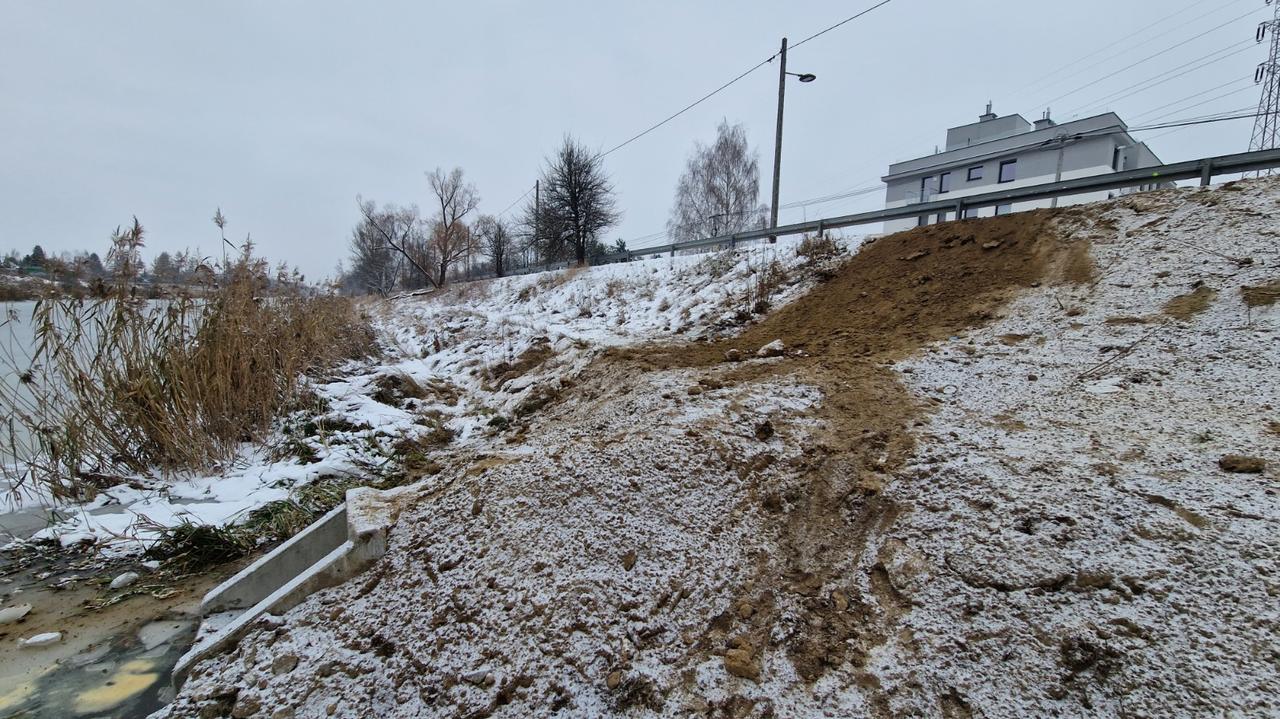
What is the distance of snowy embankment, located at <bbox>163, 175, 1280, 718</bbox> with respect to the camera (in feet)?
5.91

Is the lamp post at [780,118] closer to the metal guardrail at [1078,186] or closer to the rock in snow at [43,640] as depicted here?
the metal guardrail at [1078,186]

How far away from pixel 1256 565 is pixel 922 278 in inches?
206

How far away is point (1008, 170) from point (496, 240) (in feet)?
103

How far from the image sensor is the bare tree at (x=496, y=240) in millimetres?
36750

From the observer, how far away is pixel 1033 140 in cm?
2703

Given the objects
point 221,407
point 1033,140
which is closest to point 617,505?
point 221,407

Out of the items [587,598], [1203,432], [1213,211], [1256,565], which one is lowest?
[587,598]

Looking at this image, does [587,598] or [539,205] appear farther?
[539,205]

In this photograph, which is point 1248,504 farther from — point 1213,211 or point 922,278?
point 1213,211

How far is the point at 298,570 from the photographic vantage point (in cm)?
317

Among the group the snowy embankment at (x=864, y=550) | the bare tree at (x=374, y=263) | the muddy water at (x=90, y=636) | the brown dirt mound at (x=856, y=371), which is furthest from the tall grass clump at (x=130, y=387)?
the bare tree at (x=374, y=263)

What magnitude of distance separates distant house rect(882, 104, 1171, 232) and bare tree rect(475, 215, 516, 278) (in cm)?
2538

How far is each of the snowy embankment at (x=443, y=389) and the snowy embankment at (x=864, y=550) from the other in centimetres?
115

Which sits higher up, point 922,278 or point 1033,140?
point 1033,140
